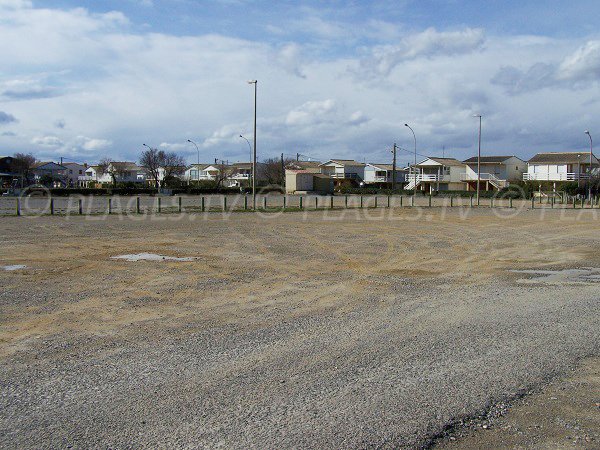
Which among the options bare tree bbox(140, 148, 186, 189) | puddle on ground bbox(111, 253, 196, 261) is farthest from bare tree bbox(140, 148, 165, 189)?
puddle on ground bbox(111, 253, 196, 261)

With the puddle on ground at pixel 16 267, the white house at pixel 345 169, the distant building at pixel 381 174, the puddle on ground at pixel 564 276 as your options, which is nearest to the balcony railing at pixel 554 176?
the distant building at pixel 381 174

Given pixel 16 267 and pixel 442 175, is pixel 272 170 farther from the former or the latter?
pixel 16 267

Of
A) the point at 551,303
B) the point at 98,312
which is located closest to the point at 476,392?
the point at 551,303

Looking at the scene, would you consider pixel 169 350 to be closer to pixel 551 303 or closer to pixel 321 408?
pixel 321 408

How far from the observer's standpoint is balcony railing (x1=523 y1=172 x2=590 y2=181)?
95725 millimetres

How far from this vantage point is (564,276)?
48.0ft

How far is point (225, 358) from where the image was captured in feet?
24.3

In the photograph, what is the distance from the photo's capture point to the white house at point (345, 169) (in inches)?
5384

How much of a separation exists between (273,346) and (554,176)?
327 ft

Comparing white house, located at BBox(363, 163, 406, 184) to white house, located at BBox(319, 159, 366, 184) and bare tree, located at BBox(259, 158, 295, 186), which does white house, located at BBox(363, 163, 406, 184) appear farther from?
bare tree, located at BBox(259, 158, 295, 186)

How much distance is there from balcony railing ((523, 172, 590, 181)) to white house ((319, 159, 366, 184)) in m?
40.7

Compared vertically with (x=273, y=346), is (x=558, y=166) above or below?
above

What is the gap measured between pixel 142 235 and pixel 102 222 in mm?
7542

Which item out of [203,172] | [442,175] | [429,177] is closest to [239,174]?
[203,172]
